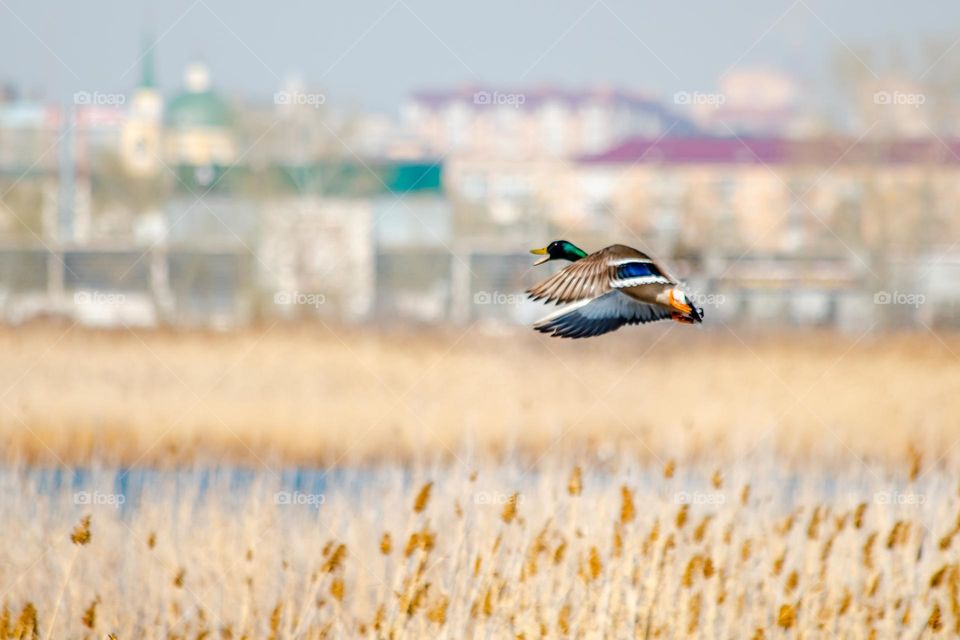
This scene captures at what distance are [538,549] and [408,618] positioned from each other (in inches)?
22.7

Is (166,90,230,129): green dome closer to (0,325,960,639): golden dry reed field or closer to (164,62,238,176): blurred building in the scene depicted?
(164,62,238,176): blurred building

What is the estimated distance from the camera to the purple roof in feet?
128

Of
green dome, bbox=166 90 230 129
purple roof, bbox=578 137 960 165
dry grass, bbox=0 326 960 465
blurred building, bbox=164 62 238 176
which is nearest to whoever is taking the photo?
dry grass, bbox=0 326 960 465

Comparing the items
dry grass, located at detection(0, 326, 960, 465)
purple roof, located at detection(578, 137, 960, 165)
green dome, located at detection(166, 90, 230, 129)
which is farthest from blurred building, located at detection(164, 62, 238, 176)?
dry grass, located at detection(0, 326, 960, 465)

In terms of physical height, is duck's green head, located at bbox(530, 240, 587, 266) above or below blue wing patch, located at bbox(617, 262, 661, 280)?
above

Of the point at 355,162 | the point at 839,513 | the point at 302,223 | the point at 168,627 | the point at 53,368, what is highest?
the point at 355,162

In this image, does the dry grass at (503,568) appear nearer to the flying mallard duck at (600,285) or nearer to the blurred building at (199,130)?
the flying mallard duck at (600,285)

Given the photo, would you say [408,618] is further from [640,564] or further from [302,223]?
[302,223]

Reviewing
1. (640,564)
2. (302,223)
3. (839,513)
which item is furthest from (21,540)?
(302,223)

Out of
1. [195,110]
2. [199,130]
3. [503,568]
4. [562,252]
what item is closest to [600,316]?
[562,252]

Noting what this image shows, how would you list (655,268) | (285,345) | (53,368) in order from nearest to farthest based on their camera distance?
(655,268), (53,368), (285,345)

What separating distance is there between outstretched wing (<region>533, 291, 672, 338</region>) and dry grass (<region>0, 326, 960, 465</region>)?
5.96 meters

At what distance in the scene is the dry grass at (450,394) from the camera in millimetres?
14539

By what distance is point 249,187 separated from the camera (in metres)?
49.7
